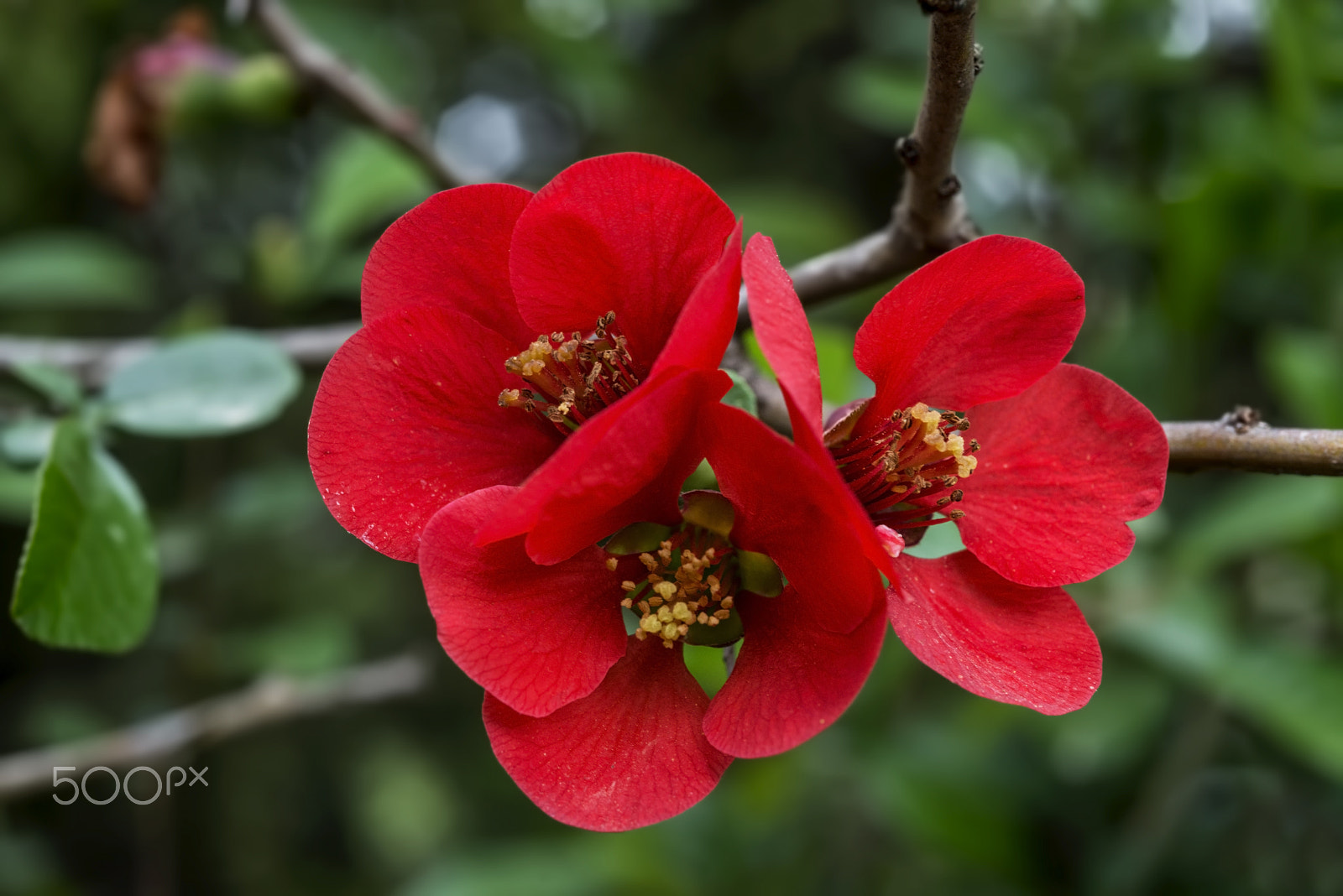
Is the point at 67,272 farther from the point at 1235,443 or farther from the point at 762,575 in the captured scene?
the point at 1235,443

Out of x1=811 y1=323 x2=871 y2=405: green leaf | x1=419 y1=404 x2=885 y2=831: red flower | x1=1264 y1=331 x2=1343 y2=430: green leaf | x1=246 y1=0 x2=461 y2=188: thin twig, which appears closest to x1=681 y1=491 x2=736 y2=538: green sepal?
x1=419 y1=404 x2=885 y2=831: red flower

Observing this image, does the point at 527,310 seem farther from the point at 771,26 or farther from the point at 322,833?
the point at 322,833

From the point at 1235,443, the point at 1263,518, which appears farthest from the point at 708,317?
the point at 1263,518

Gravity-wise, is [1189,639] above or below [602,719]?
below

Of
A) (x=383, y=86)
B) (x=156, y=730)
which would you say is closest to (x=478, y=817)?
(x=156, y=730)

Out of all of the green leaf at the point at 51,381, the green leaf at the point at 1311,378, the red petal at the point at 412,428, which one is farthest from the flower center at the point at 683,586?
the green leaf at the point at 1311,378

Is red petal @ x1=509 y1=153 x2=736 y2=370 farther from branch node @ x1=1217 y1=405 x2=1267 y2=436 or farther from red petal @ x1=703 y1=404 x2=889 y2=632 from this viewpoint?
branch node @ x1=1217 y1=405 x2=1267 y2=436
